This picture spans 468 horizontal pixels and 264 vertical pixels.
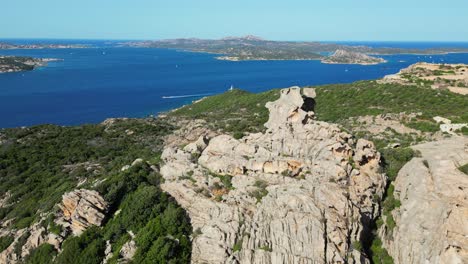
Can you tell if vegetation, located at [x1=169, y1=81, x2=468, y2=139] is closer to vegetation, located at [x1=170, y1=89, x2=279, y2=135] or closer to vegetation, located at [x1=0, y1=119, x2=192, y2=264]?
vegetation, located at [x1=170, y1=89, x2=279, y2=135]

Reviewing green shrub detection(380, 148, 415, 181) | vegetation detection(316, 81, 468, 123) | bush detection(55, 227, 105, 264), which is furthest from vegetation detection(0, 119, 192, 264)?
vegetation detection(316, 81, 468, 123)

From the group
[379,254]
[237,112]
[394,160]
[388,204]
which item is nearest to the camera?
[379,254]

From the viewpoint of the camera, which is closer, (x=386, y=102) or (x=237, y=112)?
(x=386, y=102)

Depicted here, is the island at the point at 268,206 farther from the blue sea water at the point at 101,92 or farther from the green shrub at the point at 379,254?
the blue sea water at the point at 101,92

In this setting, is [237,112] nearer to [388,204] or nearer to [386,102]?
[386,102]

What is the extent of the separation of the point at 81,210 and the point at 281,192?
12.9 meters

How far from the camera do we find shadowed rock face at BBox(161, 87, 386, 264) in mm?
19219

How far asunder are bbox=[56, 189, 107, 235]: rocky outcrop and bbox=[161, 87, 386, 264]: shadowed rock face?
4.51 m

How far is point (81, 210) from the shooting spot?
2419 centimetres

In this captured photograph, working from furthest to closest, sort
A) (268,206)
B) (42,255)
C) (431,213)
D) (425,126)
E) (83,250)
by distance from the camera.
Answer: (425,126) < (42,255) < (83,250) < (268,206) < (431,213)

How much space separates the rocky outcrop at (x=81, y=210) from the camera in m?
23.7

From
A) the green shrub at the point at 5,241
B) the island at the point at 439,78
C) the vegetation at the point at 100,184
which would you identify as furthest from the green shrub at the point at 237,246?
the island at the point at 439,78

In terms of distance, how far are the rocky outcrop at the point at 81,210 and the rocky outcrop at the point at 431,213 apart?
17.5 metres

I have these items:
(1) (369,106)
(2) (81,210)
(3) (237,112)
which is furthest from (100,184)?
(3) (237,112)
